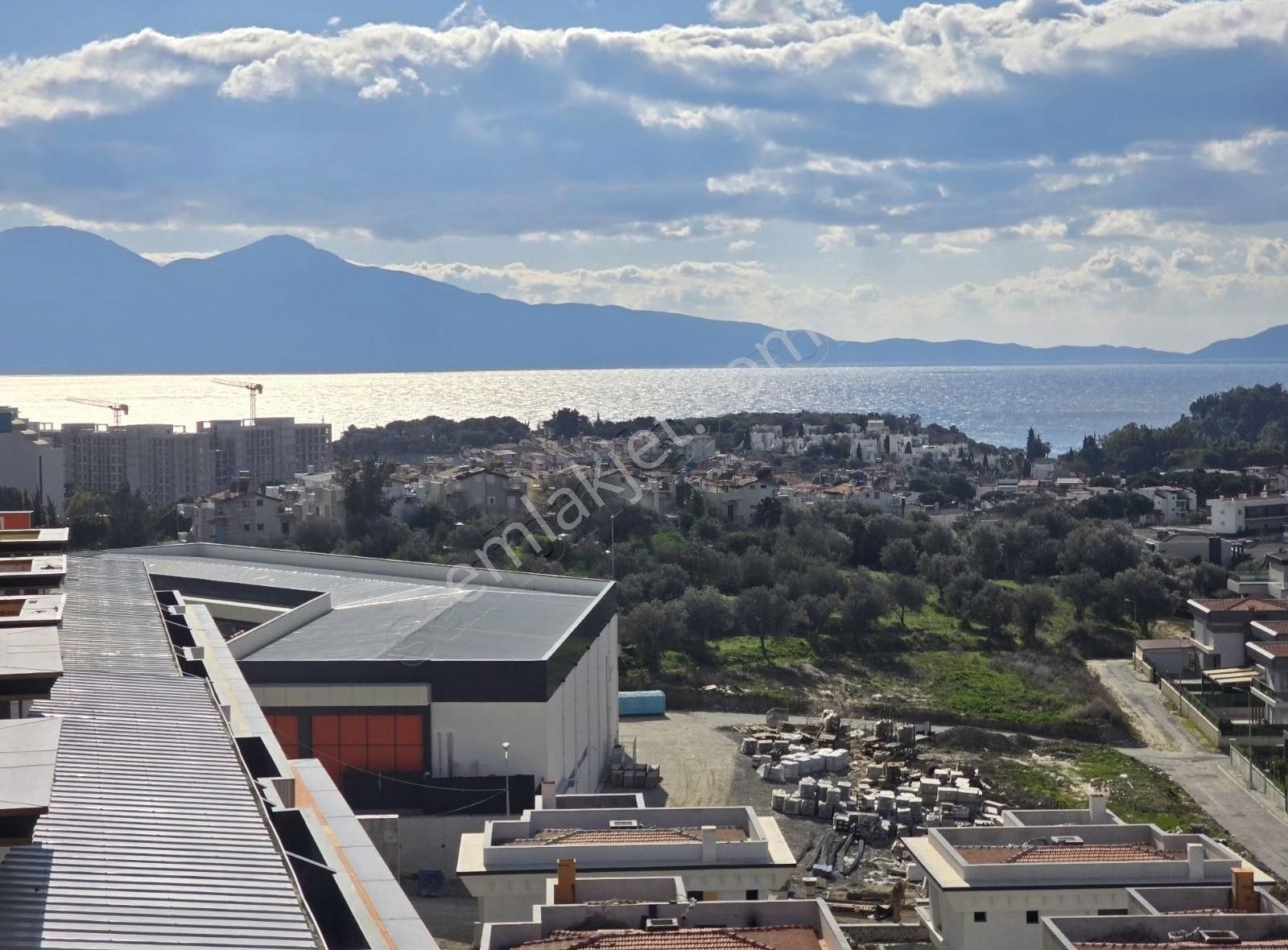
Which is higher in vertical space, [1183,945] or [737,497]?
[737,497]

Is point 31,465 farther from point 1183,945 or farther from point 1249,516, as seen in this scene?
point 1183,945

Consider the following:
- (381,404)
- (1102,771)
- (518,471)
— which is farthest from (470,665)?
(381,404)

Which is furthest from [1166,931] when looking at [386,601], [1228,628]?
[1228,628]

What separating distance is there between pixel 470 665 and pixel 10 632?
802 centimetres

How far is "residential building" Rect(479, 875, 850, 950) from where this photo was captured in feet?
28.4

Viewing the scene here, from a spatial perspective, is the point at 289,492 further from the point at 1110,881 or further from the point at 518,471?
the point at 1110,881

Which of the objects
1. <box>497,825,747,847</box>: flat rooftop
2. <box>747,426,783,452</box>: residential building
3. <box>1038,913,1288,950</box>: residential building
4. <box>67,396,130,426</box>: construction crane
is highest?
<box>67,396,130,426</box>: construction crane

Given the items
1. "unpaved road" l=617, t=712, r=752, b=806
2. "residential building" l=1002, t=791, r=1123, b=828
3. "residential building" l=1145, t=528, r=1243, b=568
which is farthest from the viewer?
"residential building" l=1145, t=528, r=1243, b=568

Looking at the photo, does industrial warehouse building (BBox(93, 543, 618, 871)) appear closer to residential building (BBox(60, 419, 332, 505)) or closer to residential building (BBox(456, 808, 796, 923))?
residential building (BBox(456, 808, 796, 923))

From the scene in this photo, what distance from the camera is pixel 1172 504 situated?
53.3 metres

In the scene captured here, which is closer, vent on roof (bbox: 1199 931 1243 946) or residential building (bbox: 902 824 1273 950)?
vent on roof (bbox: 1199 931 1243 946)

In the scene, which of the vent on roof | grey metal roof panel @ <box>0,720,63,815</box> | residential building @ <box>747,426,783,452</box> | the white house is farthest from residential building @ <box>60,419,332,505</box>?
the vent on roof

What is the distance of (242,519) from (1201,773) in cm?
3010

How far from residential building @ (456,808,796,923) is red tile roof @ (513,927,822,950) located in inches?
69.8
